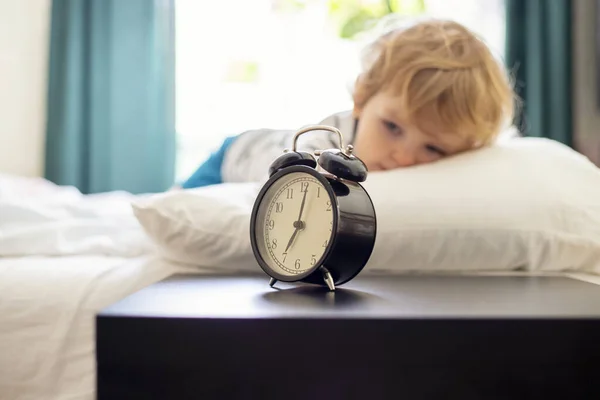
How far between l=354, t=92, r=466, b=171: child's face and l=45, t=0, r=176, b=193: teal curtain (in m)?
1.24

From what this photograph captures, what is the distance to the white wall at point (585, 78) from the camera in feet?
6.64

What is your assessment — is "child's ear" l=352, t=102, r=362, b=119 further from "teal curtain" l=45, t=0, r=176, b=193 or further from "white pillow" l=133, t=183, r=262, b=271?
"teal curtain" l=45, t=0, r=176, b=193

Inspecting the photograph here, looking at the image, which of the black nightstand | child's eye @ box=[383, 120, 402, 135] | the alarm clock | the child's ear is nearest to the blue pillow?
the child's ear

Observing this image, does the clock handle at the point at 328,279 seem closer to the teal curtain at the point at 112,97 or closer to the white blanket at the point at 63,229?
the white blanket at the point at 63,229

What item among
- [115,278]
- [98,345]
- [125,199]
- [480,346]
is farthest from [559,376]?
[125,199]

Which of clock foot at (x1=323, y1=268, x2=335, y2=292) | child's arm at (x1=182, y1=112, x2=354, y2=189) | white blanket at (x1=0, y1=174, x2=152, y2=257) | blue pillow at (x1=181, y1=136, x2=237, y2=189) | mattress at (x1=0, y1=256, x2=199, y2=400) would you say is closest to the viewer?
clock foot at (x1=323, y1=268, x2=335, y2=292)

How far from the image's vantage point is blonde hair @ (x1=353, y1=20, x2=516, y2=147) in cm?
100

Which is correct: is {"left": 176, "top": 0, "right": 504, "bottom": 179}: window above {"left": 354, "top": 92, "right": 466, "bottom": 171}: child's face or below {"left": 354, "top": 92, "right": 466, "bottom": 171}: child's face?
above

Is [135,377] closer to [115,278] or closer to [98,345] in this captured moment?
[98,345]

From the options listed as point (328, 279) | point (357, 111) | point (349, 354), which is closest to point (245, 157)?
point (357, 111)

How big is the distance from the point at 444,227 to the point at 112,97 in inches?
65.7

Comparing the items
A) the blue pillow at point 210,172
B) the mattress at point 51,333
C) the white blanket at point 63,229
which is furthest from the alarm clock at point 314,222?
the blue pillow at point 210,172

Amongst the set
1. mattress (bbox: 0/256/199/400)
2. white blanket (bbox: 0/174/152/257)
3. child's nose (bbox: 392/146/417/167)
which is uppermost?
child's nose (bbox: 392/146/417/167)

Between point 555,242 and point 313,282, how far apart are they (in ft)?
1.18
